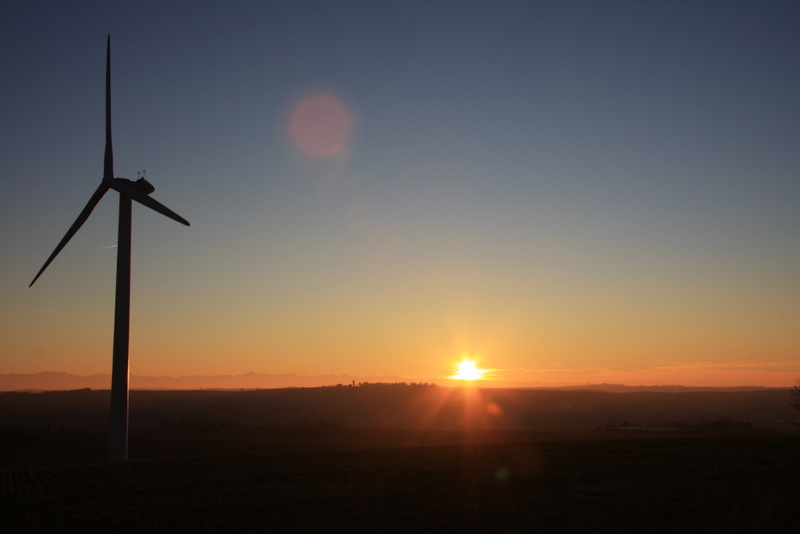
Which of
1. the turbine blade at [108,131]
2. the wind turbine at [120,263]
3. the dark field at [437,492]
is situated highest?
the turbine blade at [108,131]

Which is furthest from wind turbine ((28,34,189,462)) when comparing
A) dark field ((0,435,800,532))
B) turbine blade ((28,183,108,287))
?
dark field ((0,435,800,532))

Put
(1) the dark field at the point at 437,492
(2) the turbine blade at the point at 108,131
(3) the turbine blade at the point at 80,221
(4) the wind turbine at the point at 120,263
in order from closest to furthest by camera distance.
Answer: (1) the dark field at the point at 437,492 → (4) the wind turbine at the point at 120,263 → (3) the turbine blade at the point at 80,221 → (2) the turbine blade at the point at 108,131

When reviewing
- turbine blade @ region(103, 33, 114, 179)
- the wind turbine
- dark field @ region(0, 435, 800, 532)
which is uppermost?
turbine blade @ region(103, 33, 114, 179)

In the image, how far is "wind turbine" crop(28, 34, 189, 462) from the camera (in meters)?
36.5

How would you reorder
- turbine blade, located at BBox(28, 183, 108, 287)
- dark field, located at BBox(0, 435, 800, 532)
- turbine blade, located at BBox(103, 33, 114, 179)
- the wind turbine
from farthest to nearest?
turbine blade, located at BBox(103, 33, 114, 179)
turbine blade, located at BBox(28, 183, 108, 287)
the wind turbine
dark field, located at BBox(0, 435, 800, 532)

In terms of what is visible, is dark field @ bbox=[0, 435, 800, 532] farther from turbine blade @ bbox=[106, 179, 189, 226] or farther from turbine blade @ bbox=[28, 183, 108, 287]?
turbine blade @ bbox=[106, 179, 189, 226]

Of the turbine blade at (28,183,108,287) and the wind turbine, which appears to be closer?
the wind turbine

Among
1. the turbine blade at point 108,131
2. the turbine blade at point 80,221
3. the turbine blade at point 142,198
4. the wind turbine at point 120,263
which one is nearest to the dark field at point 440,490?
the wind turbine at point 120,263

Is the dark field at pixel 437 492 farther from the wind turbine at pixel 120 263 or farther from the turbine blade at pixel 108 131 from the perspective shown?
the turbine blade at pixel 108 131

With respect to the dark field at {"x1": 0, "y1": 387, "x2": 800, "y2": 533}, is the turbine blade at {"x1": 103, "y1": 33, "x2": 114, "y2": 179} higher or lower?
higher

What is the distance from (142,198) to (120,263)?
5040mm

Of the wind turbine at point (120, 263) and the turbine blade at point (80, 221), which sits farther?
the turbine blade at point (80, 221)

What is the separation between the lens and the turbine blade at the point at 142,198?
41.5m

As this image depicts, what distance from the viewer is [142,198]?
41.7 meters
